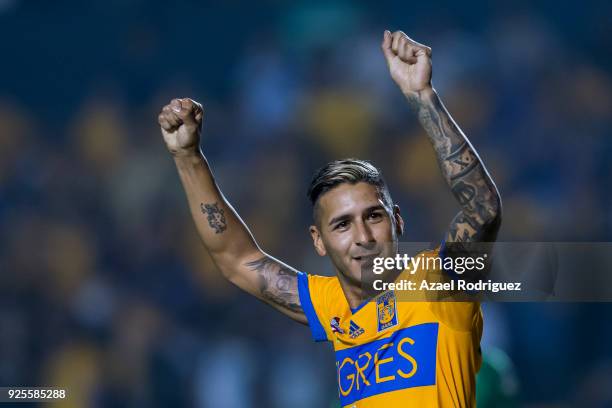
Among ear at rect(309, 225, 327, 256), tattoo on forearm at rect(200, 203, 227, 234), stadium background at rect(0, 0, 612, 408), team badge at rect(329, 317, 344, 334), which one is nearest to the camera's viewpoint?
team badge at rect(329, 317, 344, 334)

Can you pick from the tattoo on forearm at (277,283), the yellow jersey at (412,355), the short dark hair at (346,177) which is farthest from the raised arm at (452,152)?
the tattoo on forearm at (277,283)

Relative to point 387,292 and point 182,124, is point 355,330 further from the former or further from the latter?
point 182,124

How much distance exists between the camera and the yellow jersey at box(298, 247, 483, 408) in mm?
2934

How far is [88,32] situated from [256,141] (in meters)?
1.94

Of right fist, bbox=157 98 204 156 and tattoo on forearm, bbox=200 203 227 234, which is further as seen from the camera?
tattoo on forearm, bbox=200 203 227 234

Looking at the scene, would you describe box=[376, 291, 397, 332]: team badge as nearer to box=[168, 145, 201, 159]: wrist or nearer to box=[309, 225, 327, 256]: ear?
box=[309, 225, 327, 256]: ear

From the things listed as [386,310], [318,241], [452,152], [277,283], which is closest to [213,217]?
[277,283]

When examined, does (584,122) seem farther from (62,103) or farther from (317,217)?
(62,103)

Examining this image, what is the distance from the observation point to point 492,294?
126 inches

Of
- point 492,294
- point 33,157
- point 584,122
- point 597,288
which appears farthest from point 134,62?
point 492,294

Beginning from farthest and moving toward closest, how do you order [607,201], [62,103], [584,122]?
1. [62,103]
2. [584,122]
3. [607,201]

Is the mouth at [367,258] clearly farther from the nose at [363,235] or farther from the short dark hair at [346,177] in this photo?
the short dark hair at [346,177]

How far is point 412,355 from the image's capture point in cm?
297

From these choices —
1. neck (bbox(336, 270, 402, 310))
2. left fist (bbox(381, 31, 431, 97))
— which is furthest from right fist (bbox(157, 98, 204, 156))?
left fist (bbox(381, 31, 431, 97))
